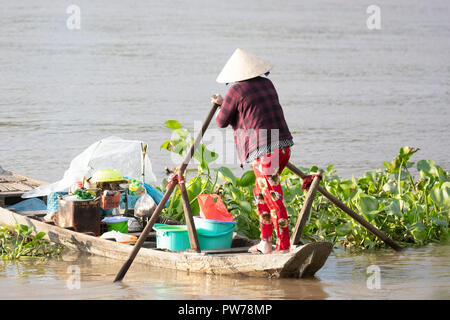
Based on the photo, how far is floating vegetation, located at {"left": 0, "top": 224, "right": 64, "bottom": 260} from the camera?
6.22m

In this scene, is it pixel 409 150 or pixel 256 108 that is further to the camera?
pixel 409 150

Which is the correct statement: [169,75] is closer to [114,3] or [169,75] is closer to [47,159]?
[47,159]

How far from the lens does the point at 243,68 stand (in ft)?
17.6

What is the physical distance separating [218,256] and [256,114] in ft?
3.27

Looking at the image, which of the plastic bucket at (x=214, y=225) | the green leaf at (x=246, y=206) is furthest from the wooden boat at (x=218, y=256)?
the green leaf at (x=246, y=206)

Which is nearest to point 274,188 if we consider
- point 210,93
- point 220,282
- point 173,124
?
point 220,282

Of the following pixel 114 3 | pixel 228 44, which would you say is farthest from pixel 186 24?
pixel 114 3

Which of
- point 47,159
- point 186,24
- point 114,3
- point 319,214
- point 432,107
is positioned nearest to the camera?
point 319,214

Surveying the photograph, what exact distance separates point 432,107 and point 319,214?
7.96m

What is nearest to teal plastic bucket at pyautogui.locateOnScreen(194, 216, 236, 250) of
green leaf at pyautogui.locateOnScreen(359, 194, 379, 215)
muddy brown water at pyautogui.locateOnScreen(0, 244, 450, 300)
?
muddy brown water at pyautogui.locateOnScreen(0, 244, 450, 300)

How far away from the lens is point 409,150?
698 cm

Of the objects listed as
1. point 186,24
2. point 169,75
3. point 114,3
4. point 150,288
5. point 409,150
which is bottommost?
point 150,288

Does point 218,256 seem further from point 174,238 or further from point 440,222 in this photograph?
point 440,222

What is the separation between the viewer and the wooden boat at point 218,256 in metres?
5.27
